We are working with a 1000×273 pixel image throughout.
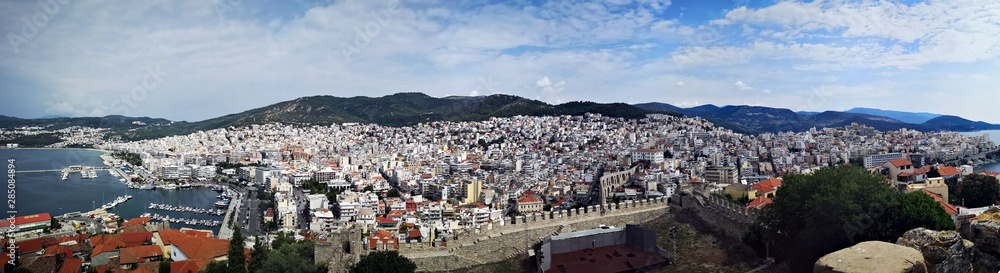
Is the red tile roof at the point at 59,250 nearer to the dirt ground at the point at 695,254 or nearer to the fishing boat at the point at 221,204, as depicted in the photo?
the dirt ground at the point at 695,254

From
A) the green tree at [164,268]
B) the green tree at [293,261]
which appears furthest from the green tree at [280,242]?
the green tree at [164,268]

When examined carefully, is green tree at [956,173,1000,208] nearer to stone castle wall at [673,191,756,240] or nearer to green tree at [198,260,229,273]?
stone castle wall at [673,191,756,240]

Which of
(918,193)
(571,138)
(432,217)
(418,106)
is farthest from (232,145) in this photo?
(918,193)

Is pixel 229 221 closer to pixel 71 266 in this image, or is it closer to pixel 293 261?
pixel 71 266

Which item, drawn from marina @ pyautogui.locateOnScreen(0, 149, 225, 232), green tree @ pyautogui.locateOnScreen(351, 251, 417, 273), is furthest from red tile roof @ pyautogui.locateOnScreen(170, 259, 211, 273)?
marina @ pyautogui.locateOnScreen(0, 149, 225, 232)

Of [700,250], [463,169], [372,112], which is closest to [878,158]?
[463,169]

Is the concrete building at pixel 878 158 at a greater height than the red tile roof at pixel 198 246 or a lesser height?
greater
